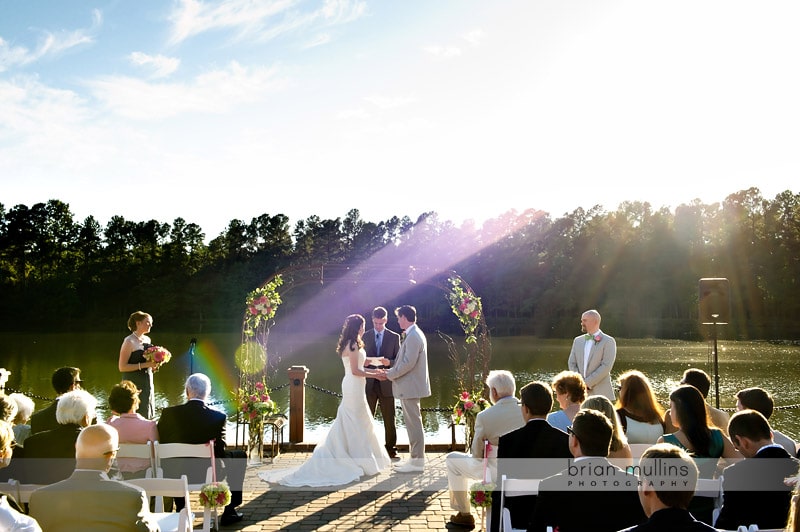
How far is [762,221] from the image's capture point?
5247 cm

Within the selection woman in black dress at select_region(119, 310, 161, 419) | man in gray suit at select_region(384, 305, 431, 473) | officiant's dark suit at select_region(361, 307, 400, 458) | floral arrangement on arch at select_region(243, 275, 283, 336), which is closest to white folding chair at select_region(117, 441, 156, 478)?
woman in black dress at select_region(119, 310, 161, 419)

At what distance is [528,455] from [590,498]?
1.00 metres

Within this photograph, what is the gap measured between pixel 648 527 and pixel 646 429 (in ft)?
7.49

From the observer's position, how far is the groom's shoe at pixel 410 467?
24.6 ft

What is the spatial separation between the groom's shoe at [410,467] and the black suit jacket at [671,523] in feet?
17.0

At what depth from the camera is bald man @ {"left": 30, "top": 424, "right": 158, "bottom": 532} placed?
3.07 metres

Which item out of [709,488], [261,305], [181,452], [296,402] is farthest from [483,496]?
[261,305]

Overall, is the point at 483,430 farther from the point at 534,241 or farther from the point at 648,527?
the point at 534,241

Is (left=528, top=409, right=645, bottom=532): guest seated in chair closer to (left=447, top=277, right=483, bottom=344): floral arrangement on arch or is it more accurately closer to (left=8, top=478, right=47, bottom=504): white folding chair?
(left=8, top=478, right=47, bottom=504): white folding chair

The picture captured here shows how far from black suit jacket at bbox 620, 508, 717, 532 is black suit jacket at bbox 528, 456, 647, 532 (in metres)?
0.65

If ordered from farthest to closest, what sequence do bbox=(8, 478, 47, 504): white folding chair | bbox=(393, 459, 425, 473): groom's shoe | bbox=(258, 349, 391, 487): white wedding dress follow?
bbox=(393, 459, 425, 473): groom's shoe, bbox=(258, 349, 391, 487): white wedding dress, bbox=(8, 478, 47, 504): white folding chair

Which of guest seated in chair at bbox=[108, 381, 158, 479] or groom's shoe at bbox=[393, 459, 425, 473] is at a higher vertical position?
guest seated in chair at bbox=[108, 381, 158, 479]

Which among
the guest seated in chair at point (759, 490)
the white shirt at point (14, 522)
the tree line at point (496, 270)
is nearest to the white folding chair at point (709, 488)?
the guest seated in chair at point (759, 490)

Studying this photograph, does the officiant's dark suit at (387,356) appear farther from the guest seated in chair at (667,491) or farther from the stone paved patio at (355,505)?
the guest seated in chair at (667,491)
